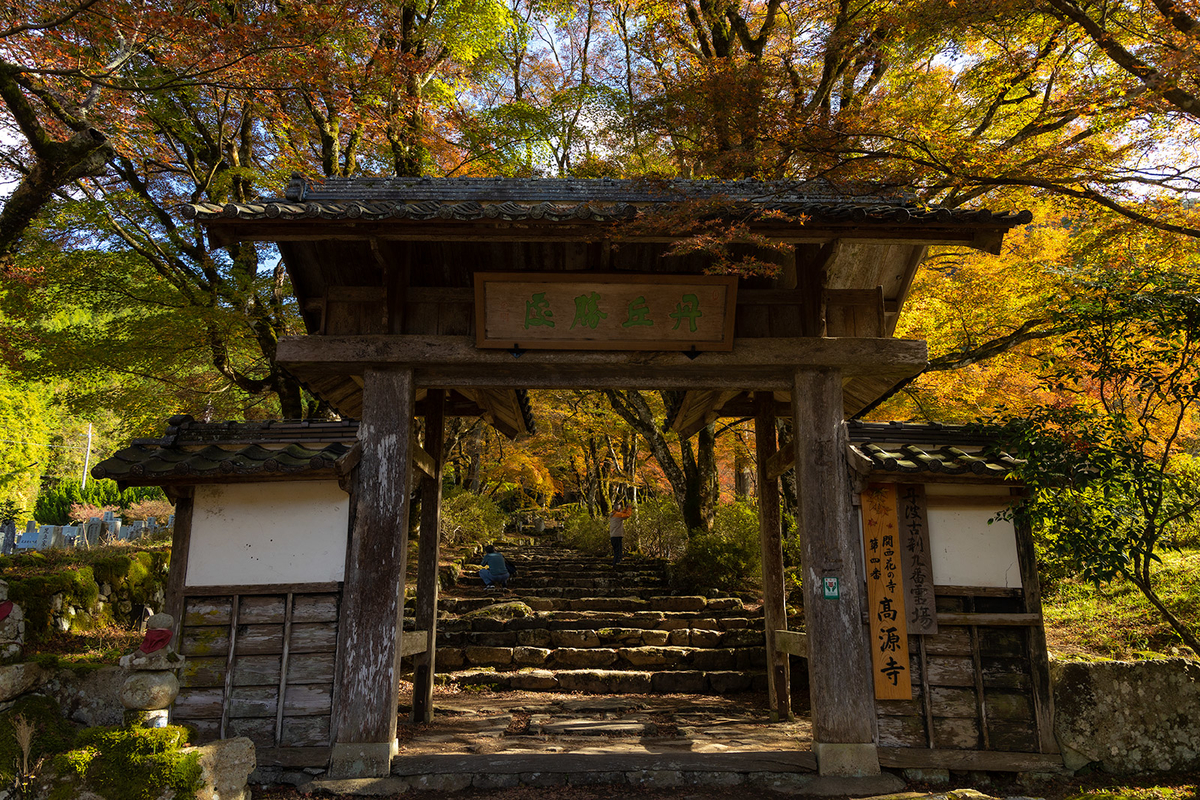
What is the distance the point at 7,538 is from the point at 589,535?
592 inches

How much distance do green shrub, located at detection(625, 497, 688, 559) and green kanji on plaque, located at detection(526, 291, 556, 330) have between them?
407 inches

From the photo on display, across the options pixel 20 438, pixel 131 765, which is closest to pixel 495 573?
pixel 131 765

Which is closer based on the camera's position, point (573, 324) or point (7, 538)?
point (573, 324)

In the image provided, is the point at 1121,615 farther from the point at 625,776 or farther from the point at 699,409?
the point at 625,776

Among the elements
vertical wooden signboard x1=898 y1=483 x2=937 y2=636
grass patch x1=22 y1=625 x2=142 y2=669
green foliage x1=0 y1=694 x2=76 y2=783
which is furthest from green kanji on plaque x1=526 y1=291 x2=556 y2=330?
grass patch x1=22 y1=625 x2=142 y2=669

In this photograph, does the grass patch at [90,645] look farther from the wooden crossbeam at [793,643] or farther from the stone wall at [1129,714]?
the stone wall at [1129,714]

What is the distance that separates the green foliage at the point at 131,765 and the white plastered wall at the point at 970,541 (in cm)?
612

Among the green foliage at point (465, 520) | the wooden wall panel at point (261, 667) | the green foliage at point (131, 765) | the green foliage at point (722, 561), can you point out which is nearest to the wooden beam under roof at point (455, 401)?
the wooden wall panel at point (261, 667)

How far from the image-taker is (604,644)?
11.0 metres

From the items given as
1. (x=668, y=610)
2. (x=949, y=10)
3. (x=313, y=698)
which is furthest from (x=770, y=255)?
(x=668, y=610)

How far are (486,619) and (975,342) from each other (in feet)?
30.0

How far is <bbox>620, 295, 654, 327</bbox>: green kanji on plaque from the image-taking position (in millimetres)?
6359

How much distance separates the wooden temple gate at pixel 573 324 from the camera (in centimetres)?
575

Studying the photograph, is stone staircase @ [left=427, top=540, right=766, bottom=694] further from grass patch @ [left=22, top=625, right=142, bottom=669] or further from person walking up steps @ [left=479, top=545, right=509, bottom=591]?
grass patch @ [left=22, top=625, right=142, bottom=669]
